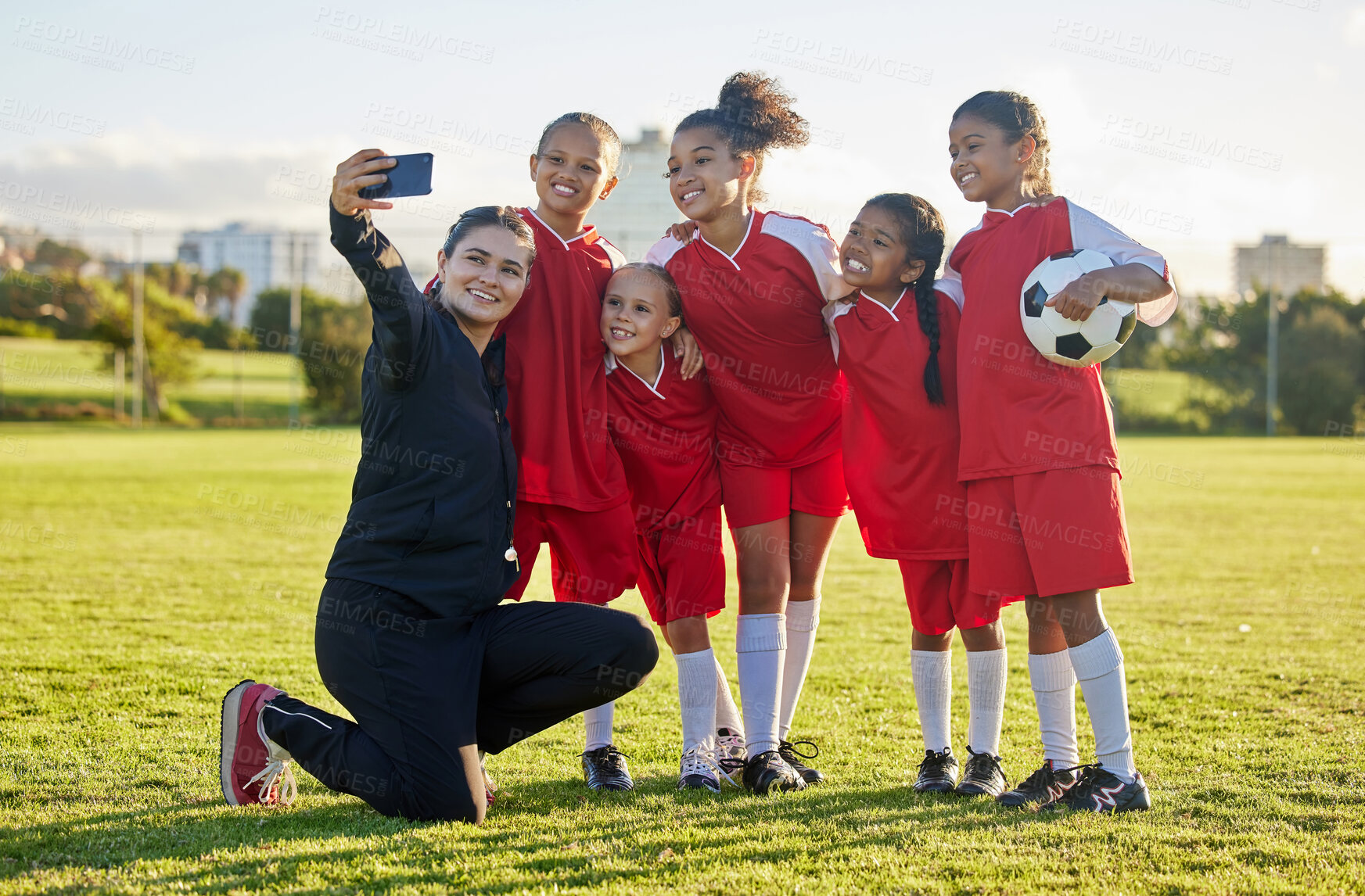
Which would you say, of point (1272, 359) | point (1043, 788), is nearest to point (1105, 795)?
point (1043, 788)

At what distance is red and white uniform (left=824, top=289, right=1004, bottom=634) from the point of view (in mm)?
3428

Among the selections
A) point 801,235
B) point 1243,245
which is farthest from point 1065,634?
point 1243,245

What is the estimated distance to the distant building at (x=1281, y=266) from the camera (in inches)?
1337

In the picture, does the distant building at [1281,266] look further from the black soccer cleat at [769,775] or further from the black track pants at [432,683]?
the black track pants at [432,683]

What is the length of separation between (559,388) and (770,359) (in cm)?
74

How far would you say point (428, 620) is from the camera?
3.07 meters

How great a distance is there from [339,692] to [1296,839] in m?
2.57

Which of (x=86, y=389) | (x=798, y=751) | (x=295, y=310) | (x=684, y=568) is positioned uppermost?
(x=295, y=310)

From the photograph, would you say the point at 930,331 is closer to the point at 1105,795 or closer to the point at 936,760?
the point at 936,760

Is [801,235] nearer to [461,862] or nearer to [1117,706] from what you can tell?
[1117,706]

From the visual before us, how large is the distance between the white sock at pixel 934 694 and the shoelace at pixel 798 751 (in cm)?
45

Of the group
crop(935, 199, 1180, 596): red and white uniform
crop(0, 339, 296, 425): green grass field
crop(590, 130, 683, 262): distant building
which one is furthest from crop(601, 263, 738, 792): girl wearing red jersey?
crop(590, 130, 683, 262): distant building

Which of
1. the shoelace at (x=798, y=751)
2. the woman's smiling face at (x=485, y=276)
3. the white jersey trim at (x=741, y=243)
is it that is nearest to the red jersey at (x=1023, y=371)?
the white jersey trim at (x=741, y=243)

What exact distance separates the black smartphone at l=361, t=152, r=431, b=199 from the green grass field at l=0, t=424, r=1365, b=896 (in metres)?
1.65
